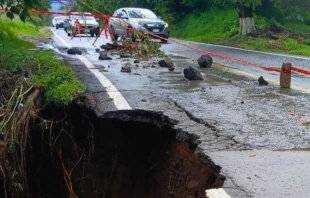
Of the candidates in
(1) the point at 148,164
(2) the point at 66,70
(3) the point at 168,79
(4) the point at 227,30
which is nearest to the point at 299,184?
(1) the point at 148,164

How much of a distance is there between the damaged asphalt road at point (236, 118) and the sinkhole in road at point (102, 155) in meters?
0.29

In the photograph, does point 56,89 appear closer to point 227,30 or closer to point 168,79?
point 168,79

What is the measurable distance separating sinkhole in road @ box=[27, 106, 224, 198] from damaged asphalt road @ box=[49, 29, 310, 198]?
289 millimetres

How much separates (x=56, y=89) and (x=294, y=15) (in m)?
22.8

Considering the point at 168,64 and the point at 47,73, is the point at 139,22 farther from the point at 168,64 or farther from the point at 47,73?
the point at 47,73

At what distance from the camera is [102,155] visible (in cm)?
713

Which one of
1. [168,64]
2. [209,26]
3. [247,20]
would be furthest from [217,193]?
[209,26]

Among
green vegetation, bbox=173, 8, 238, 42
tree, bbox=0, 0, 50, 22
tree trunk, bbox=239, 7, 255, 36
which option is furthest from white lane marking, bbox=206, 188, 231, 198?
green vegetation, bbox=173, 8, 238, 42

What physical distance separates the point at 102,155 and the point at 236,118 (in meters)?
1.98

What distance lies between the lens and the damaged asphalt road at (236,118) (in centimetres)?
416

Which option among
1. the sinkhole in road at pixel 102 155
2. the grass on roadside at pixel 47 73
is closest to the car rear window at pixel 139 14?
the grass on roadside at pixel 47 73

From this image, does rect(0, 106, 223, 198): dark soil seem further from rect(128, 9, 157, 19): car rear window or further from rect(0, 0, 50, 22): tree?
rect(128, 9, 157, 19): car rear window

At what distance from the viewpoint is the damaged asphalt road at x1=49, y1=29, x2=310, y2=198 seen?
416 centimetres

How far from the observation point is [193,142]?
5.21 m
